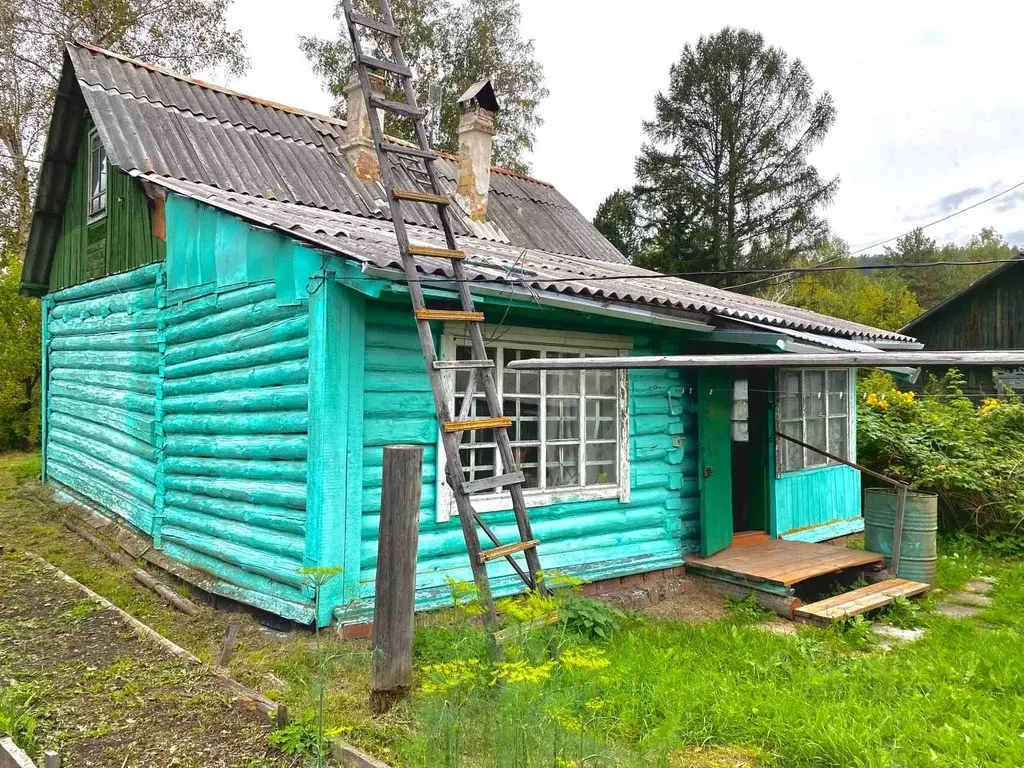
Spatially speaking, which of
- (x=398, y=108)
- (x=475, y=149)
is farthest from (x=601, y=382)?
(x=475, y=149)

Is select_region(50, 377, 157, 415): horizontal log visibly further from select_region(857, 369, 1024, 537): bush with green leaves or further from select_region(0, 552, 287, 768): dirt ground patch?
select_region(857, 369, 1024, 537): bush with green leaves

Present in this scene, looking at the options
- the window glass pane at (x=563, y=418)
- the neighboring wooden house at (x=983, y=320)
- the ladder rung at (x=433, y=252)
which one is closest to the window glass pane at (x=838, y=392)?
the window glass pane at (x=563, y=418)

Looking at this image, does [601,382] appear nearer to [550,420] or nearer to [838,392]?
[550,420]

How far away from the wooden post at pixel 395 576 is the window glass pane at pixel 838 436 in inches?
287

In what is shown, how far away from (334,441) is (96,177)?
264 inches

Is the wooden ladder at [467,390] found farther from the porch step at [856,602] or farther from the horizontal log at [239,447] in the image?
the porch step at [856,602]

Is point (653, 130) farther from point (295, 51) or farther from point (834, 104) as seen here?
point (295, 51)

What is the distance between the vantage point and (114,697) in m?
4.29

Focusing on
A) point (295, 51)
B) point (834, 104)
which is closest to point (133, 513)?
point (295, 51)

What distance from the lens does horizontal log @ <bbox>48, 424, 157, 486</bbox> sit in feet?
25.1

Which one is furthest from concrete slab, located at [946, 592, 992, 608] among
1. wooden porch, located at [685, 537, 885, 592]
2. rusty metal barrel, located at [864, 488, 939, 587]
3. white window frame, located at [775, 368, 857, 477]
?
white window frame, located at [775, 368, 857, 477]

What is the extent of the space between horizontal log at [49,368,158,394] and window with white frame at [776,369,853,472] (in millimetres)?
7000

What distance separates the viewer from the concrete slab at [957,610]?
6355mm

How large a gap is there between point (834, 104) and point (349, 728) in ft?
98.4
